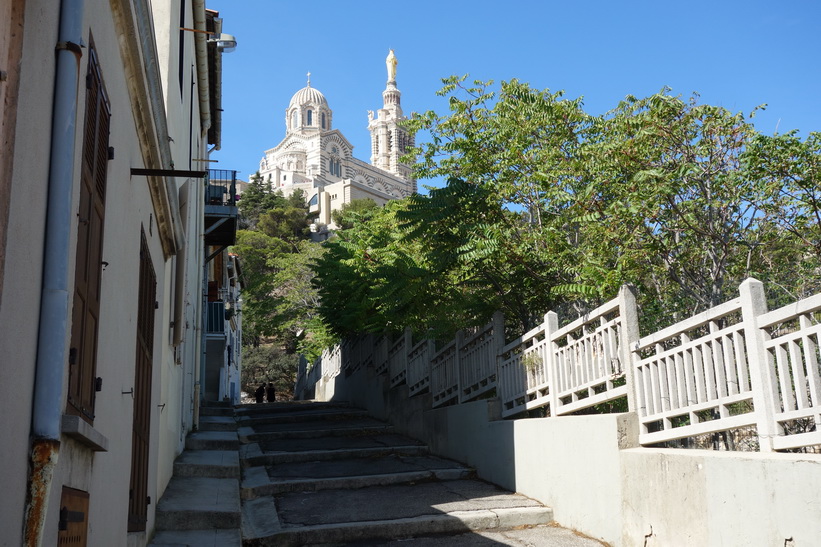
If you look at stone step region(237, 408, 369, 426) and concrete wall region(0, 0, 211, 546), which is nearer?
concrete wall region(0, 0, 211, 546)

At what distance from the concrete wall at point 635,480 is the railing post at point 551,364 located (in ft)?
0.76

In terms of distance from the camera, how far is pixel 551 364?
8359mm

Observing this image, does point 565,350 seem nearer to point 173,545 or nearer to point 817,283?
point 817,283

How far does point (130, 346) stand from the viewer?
16.8 feet

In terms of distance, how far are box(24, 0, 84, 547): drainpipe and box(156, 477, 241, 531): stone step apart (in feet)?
14.9

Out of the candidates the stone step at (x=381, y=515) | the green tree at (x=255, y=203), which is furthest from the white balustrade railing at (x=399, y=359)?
the green tree at (x=255, y=203)

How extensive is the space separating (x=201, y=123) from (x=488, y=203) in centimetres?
771

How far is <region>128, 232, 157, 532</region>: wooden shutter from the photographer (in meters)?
5.54

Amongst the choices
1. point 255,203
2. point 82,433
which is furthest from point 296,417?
point 255,203

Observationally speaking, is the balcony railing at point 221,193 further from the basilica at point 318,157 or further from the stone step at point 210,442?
the basilica at point 318,157

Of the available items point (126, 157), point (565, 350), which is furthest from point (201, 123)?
point (126, 157)

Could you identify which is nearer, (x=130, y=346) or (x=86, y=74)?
(x=86, y=74)

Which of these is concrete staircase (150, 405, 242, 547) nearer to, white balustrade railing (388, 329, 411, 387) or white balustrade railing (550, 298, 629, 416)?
white balustrade railing (550, 298, 629, 416)

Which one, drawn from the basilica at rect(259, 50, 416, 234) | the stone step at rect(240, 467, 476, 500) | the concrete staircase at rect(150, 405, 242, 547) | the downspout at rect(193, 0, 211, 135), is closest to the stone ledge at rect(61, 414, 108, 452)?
the concrete staircase at rect(150, 405, 242, 547)
